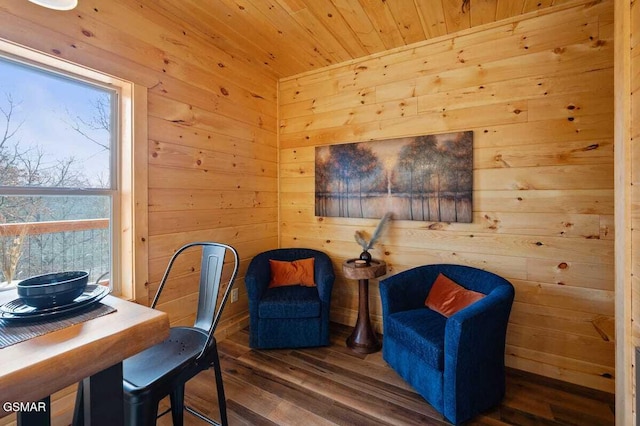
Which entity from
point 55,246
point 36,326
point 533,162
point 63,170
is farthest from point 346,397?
point 63,170

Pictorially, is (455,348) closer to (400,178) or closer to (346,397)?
(346,397)

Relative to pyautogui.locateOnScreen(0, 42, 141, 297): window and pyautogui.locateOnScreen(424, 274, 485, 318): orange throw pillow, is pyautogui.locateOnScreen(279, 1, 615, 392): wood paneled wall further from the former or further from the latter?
pyautogui.locateOnScreen(0, 42, 141, 297): window

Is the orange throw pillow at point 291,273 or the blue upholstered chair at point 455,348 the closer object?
the blue upholstered chair at point 455,348

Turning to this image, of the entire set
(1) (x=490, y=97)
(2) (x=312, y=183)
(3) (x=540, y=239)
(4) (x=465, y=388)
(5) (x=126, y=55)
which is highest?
(5) (x=126, y=55)

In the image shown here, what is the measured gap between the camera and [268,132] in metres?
3.12

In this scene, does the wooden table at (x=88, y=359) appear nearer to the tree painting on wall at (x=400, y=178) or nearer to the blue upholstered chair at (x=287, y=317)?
the blue upholstered chair at (x=287, y=317)

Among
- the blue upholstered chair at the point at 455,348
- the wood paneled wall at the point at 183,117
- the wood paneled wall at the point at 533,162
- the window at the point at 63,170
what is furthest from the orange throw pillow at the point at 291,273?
the window at the point at 63,170

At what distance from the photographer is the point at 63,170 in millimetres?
1720

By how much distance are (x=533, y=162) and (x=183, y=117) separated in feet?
8.76

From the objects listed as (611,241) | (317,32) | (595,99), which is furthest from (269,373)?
(595,99)

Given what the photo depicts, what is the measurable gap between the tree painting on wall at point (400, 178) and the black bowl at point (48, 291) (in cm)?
214

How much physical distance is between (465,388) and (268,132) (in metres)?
2.76

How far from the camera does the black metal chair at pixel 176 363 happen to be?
1.08m

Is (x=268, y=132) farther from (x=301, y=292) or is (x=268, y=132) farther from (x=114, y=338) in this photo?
(x=114, y=338)
